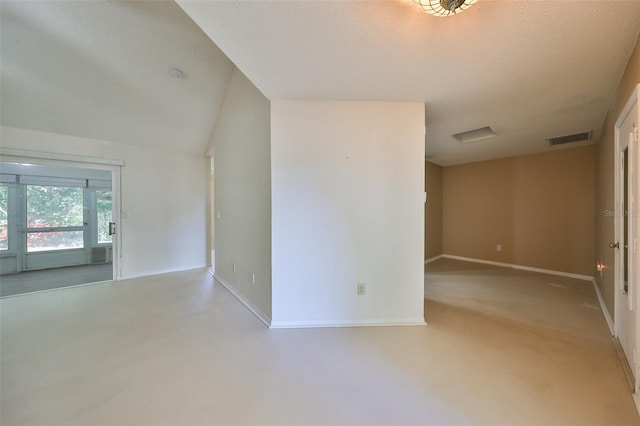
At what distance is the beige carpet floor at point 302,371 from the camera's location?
1.38 m

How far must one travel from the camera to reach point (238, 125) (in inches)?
125

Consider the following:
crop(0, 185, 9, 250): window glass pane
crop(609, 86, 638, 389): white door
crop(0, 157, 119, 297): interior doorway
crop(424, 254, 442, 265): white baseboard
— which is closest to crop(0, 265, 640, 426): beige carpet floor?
crop(609, 86, 638, 389): white door

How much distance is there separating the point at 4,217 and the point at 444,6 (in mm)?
6625

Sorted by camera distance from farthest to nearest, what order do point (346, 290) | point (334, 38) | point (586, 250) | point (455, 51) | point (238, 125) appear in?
point (586, 250)
point (238, 125)
point (346, 290)
point (455, 51)
point (334, 38)

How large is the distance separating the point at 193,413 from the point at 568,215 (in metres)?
5.88

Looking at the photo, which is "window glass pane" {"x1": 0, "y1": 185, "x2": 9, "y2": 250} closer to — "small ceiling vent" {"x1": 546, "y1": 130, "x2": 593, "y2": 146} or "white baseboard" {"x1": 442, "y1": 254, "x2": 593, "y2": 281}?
"white baseboard" {"x1": 442, "y1": 254, "x2": 593, "y2": 281}

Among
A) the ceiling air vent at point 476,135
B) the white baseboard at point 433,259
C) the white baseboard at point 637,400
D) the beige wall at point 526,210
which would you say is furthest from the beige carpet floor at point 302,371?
the white baseboard at point 433,259

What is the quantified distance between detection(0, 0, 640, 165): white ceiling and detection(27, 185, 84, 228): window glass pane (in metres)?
1.56

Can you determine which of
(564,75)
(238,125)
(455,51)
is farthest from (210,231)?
(564,75)

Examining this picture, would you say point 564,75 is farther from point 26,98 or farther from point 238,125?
point 26,98

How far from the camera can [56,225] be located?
14.5 feet

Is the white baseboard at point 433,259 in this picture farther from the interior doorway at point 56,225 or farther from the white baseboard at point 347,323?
the interior doorway at point 56,225

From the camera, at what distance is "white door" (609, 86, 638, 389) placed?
5.23 feet

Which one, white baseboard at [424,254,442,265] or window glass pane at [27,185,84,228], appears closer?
window glass pane at [27,185,84,228]
